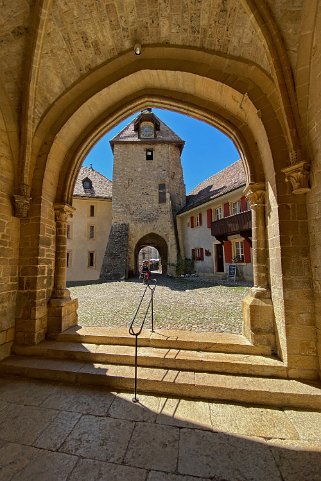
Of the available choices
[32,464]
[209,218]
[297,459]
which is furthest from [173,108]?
[209,218]

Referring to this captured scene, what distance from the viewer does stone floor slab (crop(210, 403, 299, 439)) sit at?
7.57 feet

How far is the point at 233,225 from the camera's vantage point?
44.2 feet

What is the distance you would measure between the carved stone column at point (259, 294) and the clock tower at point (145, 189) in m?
14.9

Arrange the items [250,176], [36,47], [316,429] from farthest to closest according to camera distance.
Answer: [250,176] → [36,47] → [316,429]

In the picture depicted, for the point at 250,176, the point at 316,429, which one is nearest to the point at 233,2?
the point at 250,176

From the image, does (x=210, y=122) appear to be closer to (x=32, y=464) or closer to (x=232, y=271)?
(x=32, y=464)

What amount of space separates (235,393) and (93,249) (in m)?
18.6

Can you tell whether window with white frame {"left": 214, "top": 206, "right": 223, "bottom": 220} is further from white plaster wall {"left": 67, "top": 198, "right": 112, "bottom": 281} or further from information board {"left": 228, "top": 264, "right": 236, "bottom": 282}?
white plaster wall {"left": 67, "top": 198, "right": 112, "bottom": 281}

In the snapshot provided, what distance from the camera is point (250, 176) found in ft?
12.6

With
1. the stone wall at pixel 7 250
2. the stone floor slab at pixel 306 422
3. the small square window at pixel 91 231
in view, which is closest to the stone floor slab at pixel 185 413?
the stone floor slab at pixel 306 422

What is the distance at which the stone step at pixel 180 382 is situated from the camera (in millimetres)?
2732

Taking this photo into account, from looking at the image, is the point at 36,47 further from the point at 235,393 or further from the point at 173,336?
the point at 235,393

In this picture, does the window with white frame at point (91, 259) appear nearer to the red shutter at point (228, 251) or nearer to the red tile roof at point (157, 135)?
the red tile roof at point (157, 135)

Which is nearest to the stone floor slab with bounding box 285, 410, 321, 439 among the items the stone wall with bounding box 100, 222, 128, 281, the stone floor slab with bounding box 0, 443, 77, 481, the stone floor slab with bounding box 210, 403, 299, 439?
the stone floor slab with bounding box 210, 403, 299, 439
